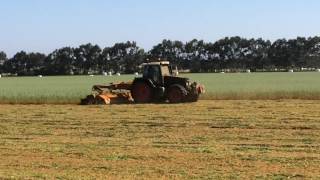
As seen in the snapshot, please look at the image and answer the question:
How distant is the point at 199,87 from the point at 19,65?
120 m

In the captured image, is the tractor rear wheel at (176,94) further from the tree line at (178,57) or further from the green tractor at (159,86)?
the tree line at (178,57)

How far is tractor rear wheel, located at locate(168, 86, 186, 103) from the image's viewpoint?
28.3m

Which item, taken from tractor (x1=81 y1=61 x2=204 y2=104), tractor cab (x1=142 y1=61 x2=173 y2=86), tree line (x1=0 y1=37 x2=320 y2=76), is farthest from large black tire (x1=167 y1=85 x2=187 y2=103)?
tree line (x1=0 y1=37 x2=320 y2=76)

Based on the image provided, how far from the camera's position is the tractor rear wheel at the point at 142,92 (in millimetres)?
28734

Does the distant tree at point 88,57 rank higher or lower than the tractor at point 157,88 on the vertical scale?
higher

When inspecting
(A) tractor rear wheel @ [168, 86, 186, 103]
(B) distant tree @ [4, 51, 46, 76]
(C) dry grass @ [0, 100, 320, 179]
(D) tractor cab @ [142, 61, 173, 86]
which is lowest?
(C) dry grass @ [0, 100, 320, 179]

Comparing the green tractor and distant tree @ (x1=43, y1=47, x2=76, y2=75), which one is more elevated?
distant tree @ (x1=43, y1=47, x2=76, y2=75)

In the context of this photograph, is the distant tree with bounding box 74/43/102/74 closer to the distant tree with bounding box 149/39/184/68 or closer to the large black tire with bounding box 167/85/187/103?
the distant tree with bounding box 149/39/184/68

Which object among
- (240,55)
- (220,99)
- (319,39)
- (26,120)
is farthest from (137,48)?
(26,120)

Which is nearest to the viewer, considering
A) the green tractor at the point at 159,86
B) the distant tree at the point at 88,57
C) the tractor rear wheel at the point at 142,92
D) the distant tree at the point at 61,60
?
the green tractor at the point at 159,86

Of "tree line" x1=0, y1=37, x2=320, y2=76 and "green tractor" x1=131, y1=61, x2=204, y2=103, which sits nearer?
"green tractor" x1=131, y1=61, x2=204, y2=103

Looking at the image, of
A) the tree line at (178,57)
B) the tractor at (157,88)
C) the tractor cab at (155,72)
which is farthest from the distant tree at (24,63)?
the tractor cab at (155,72)

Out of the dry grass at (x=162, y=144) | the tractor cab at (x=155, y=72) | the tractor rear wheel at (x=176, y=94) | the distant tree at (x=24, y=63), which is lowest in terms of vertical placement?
the dry grass at (x=162, y=144)

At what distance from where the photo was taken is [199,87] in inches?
1158
